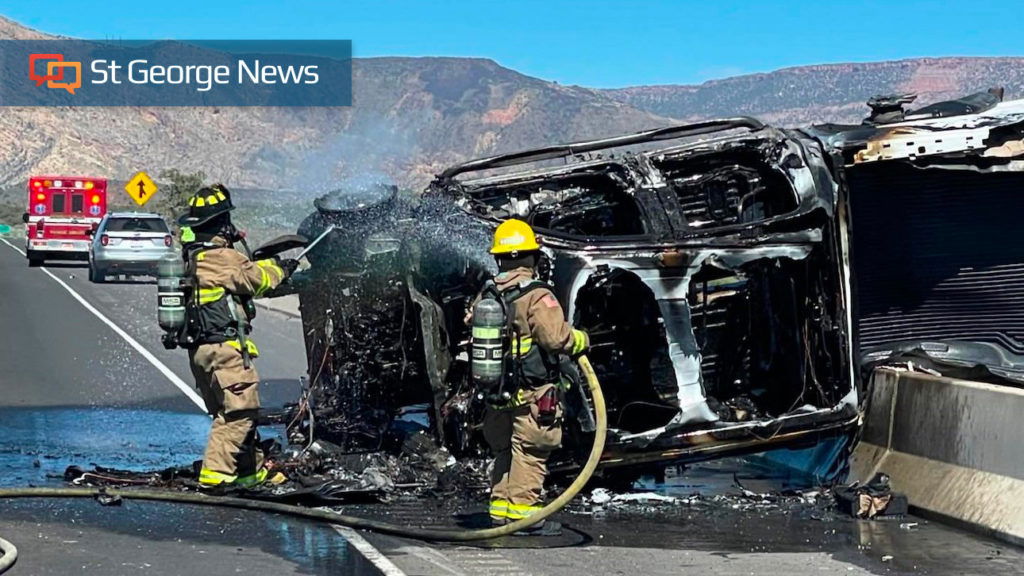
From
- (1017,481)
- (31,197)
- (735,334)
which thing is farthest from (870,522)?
(31,197)

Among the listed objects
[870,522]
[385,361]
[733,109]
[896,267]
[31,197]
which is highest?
[733,109]

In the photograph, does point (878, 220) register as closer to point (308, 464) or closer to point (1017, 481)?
point (1017, 481)

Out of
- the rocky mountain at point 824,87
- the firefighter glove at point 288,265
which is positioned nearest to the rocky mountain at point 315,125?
the rocky mountain at point 824,87

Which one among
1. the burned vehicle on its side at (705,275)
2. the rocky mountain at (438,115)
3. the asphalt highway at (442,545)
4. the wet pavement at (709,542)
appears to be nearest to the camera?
the asphalt highway at (442,545)

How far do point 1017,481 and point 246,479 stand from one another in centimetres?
439

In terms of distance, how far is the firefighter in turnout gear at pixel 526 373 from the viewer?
7.41 metres

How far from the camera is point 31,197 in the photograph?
132 ft

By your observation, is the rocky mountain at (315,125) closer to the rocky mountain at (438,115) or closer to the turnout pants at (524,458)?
the rocky mountain at (438,115)

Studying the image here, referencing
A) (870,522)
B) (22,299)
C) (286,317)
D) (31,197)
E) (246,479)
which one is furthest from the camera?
(31,197)

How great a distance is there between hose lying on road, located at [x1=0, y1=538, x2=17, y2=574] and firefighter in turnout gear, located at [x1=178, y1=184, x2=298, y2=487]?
5.96 feet

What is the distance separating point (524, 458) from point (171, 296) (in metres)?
2.43

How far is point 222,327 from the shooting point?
8.39m

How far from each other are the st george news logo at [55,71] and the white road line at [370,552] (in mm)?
135165

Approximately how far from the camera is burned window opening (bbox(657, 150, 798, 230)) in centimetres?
890
